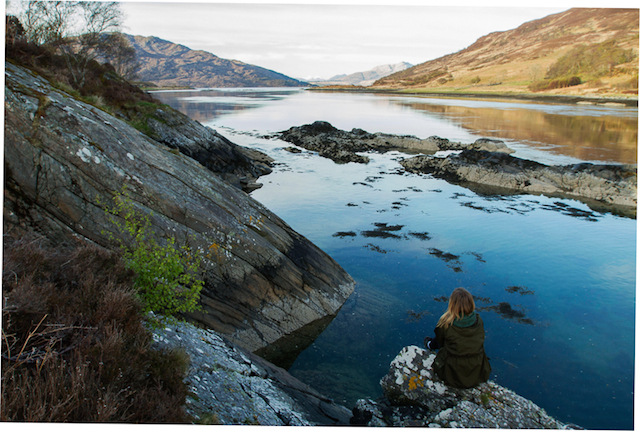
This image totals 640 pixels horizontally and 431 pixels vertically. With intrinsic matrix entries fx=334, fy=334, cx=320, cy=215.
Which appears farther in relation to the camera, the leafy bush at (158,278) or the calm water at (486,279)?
the calm water at (486,279)

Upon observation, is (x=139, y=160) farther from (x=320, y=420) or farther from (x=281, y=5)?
(x=320, y=420)

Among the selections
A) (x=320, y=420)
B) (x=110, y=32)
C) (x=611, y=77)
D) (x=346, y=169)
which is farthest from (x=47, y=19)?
(x=611, y=77)

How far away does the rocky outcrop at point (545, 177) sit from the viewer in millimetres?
26453

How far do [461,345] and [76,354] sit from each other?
21.1ft

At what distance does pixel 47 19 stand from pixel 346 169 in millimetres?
36334

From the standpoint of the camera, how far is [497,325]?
38.8 ft

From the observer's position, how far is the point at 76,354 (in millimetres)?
4344

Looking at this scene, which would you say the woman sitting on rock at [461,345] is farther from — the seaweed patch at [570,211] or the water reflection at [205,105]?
the water reflection at [205,105]

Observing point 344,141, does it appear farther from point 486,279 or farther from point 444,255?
point 486,279

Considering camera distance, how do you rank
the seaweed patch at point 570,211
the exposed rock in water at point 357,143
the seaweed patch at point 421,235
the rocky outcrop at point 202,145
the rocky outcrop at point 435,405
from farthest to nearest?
the exposed rock in water at point 357,143 < the rocky outcrop at point 202,145 < the seaweed patch at point 570,211 < the seaweed patch at point 421,235 < the rocky outcrop at point 435,405

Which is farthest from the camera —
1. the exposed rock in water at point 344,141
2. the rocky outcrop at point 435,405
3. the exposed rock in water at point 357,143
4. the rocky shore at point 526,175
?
the exposed rock in water at point 344,141

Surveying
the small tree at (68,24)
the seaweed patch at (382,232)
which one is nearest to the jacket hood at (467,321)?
the seaweed patch at (382,232)

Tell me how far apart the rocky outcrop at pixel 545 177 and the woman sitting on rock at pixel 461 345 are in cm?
2552

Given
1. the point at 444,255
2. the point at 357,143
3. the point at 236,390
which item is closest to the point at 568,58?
the point at 357,143
